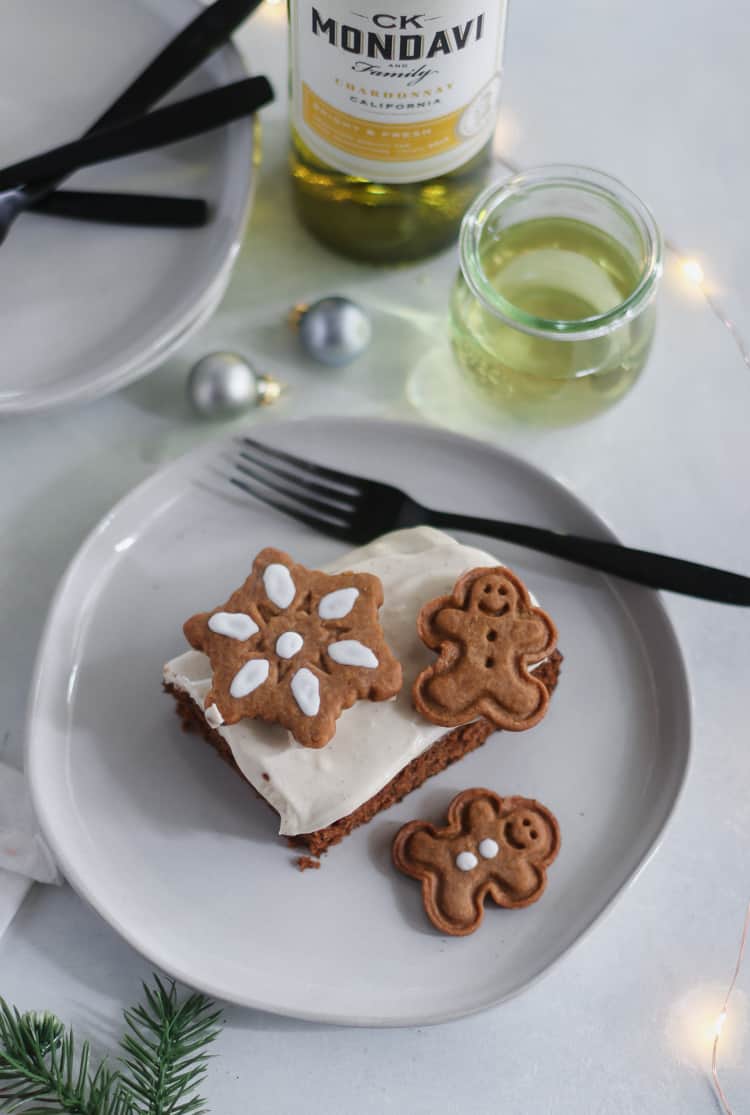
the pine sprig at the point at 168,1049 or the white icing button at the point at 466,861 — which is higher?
the white icing button at the point at 466,861

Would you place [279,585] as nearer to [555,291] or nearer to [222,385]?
[222,385]

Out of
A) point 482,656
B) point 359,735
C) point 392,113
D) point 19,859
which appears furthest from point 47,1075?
point 392,113

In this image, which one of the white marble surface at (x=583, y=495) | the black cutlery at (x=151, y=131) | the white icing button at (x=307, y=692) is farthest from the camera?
the black cutlery at (x=151, y=131)

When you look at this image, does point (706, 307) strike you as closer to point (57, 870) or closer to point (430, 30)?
point (430, 30)

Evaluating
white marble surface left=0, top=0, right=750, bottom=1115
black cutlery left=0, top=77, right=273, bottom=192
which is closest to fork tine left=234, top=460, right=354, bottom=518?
white marble surface left=0, top=0, right=750, bottom=1115

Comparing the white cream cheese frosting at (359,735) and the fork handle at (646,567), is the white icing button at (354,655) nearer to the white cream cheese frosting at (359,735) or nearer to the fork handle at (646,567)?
the white cream cheese frosting at (359,735)

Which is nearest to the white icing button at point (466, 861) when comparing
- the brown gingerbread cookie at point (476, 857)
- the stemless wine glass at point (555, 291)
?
the brown gingerbread cookie at point (476, 857)
